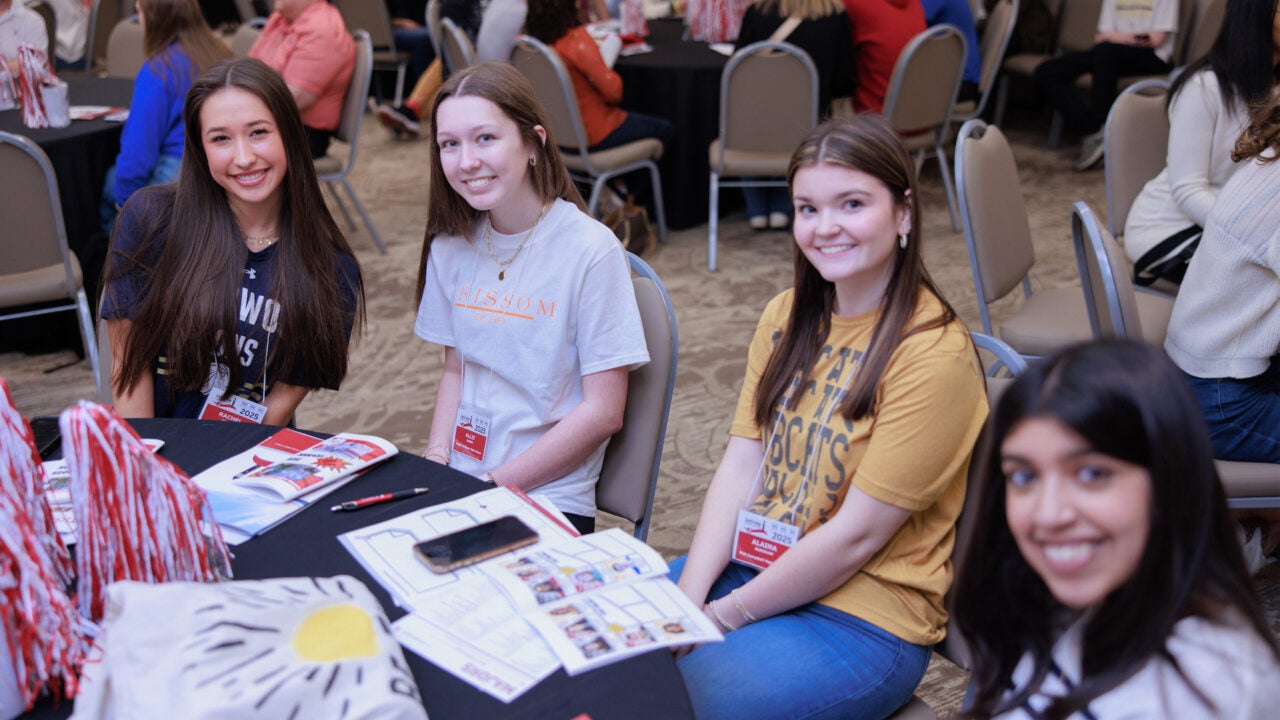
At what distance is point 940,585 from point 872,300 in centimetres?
41

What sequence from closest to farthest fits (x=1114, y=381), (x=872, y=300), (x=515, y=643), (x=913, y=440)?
(x=1114, y=381) < (x=515, y=643) < (x=913, y=440) < (x=872, y=300)

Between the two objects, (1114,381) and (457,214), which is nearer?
(1114,381)

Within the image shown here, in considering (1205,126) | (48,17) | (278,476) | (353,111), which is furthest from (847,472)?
(48,17)

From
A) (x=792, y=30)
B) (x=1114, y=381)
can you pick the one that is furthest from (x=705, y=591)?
(x=792, y=30)

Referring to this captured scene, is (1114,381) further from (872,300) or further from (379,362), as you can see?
(379,362)

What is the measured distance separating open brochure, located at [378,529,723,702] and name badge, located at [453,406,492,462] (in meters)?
0.64

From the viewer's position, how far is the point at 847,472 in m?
1.53

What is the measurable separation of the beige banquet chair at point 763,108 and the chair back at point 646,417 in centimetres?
233

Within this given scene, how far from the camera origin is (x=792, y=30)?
4.39m

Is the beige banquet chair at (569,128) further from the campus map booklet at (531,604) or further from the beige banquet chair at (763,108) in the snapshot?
the campus map booklet at (531,604)

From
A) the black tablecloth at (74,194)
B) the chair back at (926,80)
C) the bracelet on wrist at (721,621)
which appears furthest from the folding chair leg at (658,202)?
the bracelet on wrist at (721,621)

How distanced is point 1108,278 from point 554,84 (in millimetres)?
2724

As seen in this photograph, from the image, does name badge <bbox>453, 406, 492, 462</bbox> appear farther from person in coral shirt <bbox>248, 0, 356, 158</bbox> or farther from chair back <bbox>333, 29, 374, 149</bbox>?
chair back <bbox>333, 29, 374, 149</bbox>

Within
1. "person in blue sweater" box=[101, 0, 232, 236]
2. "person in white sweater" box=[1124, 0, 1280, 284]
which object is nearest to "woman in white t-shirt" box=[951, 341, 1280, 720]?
"person in white sweater" box=[1124, 0, 1280, 284]
